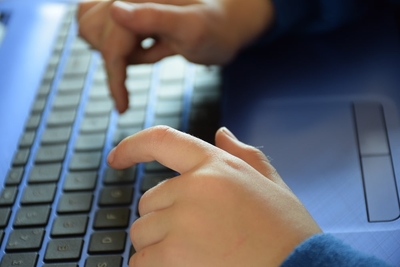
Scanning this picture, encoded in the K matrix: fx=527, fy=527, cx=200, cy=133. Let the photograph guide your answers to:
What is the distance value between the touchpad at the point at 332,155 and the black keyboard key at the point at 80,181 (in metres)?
0.16

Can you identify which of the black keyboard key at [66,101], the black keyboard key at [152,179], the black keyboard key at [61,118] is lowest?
the black keyboard key at [152,179]

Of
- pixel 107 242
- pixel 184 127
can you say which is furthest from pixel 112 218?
pixel 184 127

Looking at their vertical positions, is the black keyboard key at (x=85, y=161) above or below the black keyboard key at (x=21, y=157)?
below

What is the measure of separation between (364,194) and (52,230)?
0.93 feet

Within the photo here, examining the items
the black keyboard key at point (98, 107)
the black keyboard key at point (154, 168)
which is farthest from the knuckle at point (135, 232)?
the black keyboard key at point (98, 107)

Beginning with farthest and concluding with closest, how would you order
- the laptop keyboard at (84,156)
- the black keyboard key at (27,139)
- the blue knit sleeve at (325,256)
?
the black keyboard key at (27,139) < the laptop keyboard at (84,156) < the blue knit sleeve at (325,256)

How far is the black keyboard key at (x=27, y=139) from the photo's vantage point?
57cm

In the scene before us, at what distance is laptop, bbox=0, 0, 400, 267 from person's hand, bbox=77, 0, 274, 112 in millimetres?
29

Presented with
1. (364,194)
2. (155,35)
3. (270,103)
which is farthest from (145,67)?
(364,194)

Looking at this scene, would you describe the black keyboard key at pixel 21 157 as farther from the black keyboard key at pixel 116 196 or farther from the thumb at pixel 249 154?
the thumb at pixel 249 154

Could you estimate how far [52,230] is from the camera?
1.57 feet

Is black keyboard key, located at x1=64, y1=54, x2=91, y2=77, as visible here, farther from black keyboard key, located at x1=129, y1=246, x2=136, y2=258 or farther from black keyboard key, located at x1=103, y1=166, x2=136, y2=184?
black keyboard key, located at x1=129, y1=246, x2=136, y2=258

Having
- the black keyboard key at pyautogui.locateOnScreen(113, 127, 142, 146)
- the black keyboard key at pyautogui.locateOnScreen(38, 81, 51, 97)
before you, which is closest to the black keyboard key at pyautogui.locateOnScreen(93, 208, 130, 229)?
the black keyboard key at pyautogui.locateOnScreen(113, 127, 142, 146)

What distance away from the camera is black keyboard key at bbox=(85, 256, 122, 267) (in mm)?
443
